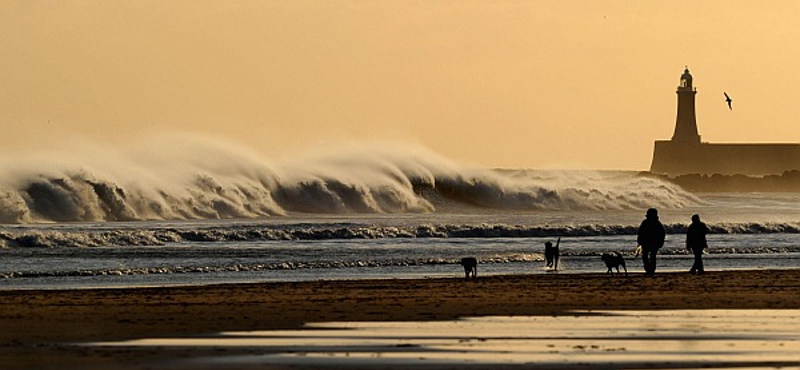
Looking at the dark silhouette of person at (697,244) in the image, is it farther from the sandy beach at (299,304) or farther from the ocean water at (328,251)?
the ocean water at (328,251)

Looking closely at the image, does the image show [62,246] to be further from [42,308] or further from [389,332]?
[389,332]

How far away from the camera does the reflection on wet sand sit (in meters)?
14.5

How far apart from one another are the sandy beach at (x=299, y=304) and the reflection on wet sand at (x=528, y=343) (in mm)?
556

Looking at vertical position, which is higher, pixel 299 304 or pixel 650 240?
pixel 650 240

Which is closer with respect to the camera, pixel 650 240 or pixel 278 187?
pixel 650 240

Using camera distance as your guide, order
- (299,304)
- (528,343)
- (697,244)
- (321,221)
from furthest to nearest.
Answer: (321,221)
(697,244)
(299,304)
(528,343)

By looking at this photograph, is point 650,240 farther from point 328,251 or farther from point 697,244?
point 328,251

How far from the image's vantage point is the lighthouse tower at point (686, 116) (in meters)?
174

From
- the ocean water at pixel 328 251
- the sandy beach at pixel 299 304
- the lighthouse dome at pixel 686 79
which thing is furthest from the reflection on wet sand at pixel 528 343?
the lighthouse dome at pixel 686 79

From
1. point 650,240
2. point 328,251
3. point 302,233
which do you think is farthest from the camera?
point 302,233

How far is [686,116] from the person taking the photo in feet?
592

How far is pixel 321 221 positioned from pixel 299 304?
39540 millimetres

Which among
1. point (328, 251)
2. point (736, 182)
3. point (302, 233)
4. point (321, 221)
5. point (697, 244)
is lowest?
point (697, 244)

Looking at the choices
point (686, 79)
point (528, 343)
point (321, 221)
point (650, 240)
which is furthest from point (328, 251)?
point (686, 79)
